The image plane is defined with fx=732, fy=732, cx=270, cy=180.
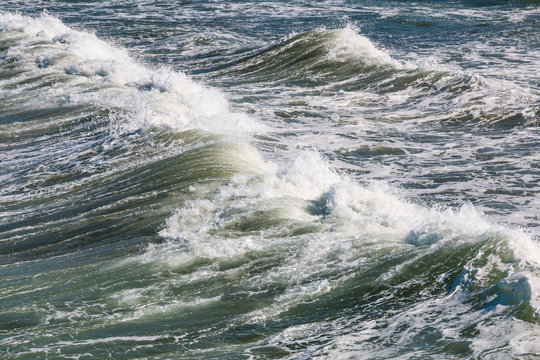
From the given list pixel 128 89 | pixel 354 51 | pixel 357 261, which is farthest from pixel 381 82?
pixel 357 261

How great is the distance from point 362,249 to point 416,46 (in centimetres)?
1611

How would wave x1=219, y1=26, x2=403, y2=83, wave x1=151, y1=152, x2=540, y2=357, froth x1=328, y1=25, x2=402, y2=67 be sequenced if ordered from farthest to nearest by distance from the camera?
froth x1=328, y1=25, x2=402, y2=67 → wave x1=219, y1=26, x2=403, y2=83 → wave x1=151, y1=152, x2=540, y2=357

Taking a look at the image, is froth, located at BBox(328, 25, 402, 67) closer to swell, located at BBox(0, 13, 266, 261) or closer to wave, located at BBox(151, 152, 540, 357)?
swell, located at BBox(0, 13, 266, 261)

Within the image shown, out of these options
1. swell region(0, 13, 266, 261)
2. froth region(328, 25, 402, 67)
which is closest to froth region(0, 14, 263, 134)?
swell region(0, 13, 266, 261)

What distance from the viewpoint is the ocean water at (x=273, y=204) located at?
549cm

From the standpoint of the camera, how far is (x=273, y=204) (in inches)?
324

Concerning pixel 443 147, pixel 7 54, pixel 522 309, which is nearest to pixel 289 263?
pixel 522 309

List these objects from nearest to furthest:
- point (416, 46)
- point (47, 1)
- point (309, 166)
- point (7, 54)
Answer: point (309, 166) < point (7, 54) < point (416, 46) < point (47, 1)

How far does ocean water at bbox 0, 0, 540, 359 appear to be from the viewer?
5.49 meters

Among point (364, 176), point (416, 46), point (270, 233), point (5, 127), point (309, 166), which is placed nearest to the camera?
point (270, 233)

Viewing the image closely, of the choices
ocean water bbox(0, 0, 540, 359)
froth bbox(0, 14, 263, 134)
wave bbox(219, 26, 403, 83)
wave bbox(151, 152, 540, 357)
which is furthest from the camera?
wave bbox(219, 26, 403, 83)

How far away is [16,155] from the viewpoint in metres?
11.6

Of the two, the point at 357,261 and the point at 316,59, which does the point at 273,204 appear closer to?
the point at 357,261

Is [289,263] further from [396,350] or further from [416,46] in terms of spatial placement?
[416,46]
